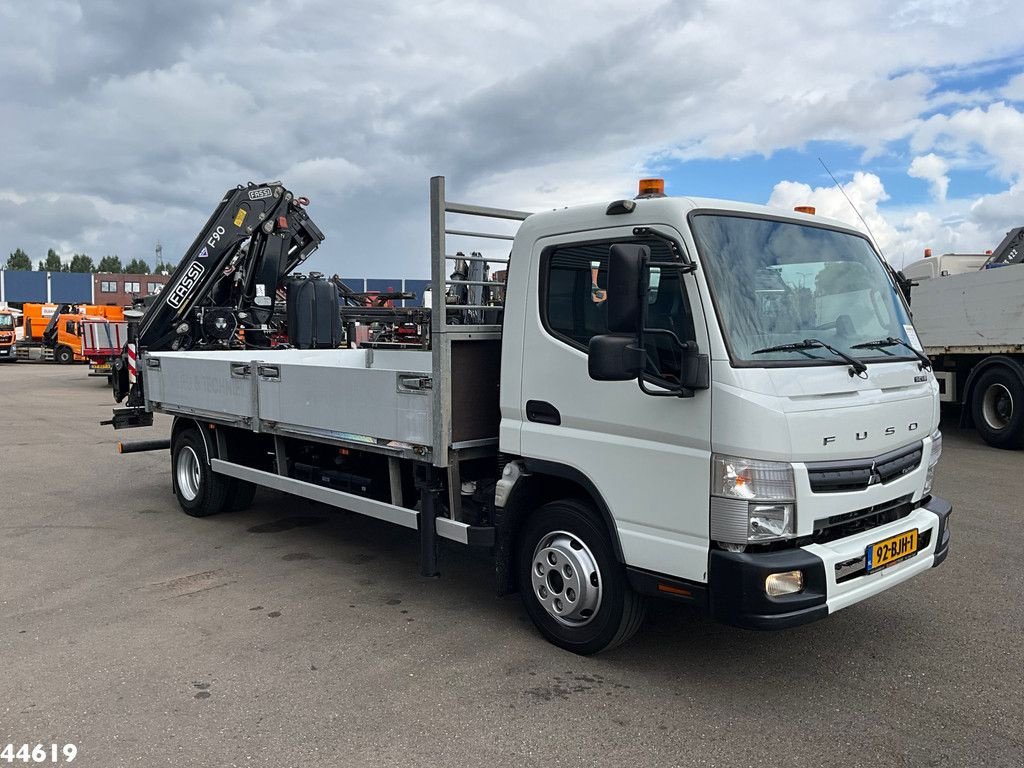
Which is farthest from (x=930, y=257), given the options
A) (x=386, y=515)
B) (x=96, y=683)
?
(x=96, y=683)

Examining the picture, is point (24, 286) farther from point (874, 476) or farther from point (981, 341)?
point (874, 476)

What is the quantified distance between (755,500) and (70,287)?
216ft

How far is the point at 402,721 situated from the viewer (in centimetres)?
352

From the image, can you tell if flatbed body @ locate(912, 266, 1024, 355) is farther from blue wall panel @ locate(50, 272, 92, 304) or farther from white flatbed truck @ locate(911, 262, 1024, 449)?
blue wall panel @ locate(50, 272, 92, 304)

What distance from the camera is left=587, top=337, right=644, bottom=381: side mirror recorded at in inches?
138

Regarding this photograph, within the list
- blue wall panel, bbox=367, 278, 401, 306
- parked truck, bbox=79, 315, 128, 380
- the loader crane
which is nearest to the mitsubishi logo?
the loader crane

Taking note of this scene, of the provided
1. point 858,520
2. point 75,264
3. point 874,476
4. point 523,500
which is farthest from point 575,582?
point 75,264

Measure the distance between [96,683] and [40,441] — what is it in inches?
386

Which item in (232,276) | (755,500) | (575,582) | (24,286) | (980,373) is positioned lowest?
(575,582)

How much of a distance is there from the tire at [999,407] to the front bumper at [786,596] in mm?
8467

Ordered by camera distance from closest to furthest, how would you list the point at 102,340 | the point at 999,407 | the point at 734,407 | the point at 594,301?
the point at 734,407, the point at 594,301, the point at 999,407, the point at 102,340

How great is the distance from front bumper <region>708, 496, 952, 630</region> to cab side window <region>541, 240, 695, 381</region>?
884 millimetres

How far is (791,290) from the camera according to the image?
386 cm

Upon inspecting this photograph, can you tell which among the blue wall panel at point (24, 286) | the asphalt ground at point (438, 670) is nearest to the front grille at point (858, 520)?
the asphalt ground at point (438, 670)
